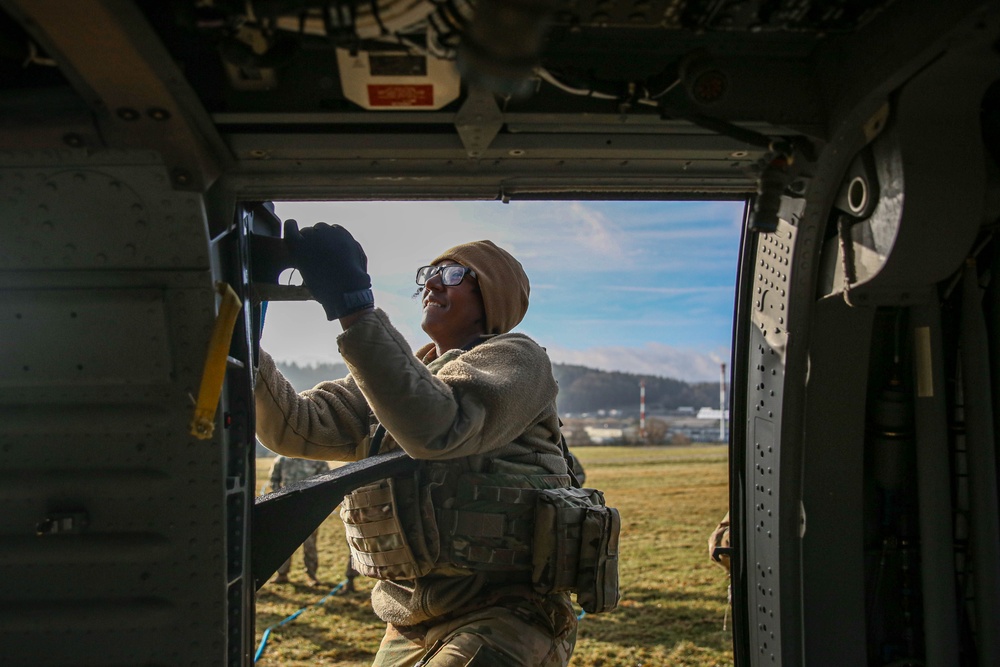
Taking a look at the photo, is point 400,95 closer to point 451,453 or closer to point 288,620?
point 451,453

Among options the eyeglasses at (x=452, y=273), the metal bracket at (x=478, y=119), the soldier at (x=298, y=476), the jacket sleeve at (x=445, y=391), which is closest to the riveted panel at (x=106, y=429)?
the jacket sleeve at (x=445, y=391)

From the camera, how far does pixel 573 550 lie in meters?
2.44

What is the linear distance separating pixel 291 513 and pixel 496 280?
3.54 feet

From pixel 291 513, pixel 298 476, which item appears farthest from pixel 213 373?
pixel 298 476

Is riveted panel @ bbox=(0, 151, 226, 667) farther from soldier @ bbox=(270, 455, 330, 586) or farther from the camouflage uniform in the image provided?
soldier @ bbox=(270, 455, 330, 586)

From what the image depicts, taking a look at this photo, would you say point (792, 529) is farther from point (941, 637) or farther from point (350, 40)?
point (350, 40)

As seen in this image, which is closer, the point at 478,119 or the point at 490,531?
the point at 478,119

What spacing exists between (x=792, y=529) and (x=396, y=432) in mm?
1299

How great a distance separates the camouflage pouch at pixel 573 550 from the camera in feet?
7.95

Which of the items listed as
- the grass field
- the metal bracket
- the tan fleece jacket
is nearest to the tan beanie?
the tan fleece jacket

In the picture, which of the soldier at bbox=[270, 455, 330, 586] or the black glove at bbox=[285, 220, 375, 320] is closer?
the black glove at bbox=[285, 220, 375, 320]

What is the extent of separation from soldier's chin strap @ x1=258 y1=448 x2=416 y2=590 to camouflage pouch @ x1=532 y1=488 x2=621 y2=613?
1.74 feet

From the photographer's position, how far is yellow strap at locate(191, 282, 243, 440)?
198 centimetres

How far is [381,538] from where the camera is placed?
2.51m
